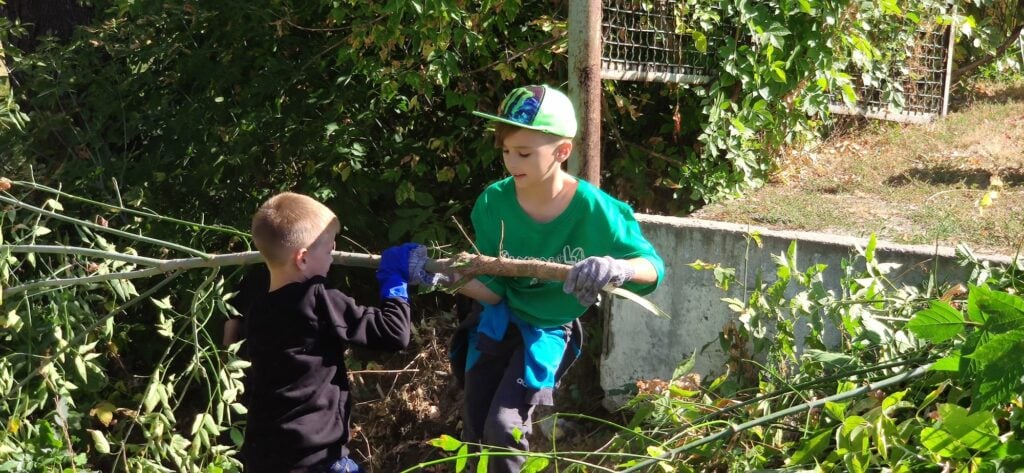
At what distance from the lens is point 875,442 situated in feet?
9.89

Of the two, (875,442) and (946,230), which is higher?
Result: (946,230)

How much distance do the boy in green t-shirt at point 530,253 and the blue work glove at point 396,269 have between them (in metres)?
0.24

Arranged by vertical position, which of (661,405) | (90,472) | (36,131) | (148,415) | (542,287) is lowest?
(90,472)

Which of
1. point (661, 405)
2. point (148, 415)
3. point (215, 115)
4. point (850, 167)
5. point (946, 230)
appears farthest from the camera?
point (850, 167)

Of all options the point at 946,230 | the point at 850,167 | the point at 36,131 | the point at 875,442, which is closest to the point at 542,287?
the point at 875,442

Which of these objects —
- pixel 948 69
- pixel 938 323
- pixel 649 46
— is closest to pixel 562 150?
pixel 938 323

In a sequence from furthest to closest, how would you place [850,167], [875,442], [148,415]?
[850,167]
[148,415]
[875,442]

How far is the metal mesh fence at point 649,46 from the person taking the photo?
5355 millimetres

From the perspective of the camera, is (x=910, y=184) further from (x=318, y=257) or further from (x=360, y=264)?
(x=318, y=257)

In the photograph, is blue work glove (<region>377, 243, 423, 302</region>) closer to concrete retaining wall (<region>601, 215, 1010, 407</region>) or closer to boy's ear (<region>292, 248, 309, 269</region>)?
boy's ear (<region>292, 248, 309, 269</region>)

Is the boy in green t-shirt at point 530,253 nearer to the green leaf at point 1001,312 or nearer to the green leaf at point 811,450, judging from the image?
the green leaf at point 811,450

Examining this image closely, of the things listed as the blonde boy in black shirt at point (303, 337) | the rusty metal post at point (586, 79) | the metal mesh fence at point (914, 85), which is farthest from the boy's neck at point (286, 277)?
the metal mesh fence at point (914, 85)

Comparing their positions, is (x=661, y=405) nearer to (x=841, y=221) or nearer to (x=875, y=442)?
(x=875, y=442)

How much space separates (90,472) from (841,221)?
346cm
